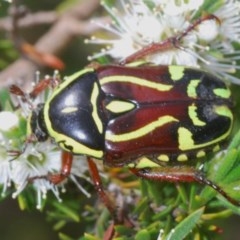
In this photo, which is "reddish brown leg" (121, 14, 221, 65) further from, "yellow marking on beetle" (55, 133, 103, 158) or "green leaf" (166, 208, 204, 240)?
"green leaf" (166, 208, 204, 240)

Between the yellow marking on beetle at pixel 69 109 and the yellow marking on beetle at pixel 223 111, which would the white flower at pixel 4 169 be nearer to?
the yellow marking on beetle at pixel 69 109

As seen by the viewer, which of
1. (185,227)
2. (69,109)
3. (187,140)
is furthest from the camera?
(69,109)

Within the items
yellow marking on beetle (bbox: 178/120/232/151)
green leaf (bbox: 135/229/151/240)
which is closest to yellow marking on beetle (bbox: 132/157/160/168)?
yellow marking on beetle (bbox: 178/120/232/151)

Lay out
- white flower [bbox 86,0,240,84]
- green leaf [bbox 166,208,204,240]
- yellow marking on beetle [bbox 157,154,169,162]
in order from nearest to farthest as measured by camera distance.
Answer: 1. green leaf [bbox 166,208,204,240]
2. yellow marking on beetle [bbox 157,154,169,162]
3. white flower [bbox 86,0,240,84]

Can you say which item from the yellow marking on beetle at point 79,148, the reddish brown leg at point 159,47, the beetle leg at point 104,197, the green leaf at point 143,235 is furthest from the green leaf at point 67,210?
the reddish brown leg at point 159,47

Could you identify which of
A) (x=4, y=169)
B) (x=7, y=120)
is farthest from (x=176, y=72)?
(x=4, y=169)

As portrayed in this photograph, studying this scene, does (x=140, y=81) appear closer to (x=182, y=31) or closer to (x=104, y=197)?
(x=182, y=31)

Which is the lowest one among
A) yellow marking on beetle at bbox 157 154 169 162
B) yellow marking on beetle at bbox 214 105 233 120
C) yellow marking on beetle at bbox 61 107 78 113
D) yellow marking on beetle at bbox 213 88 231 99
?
yellow marking on beetle at bbox 157 154 169 162
